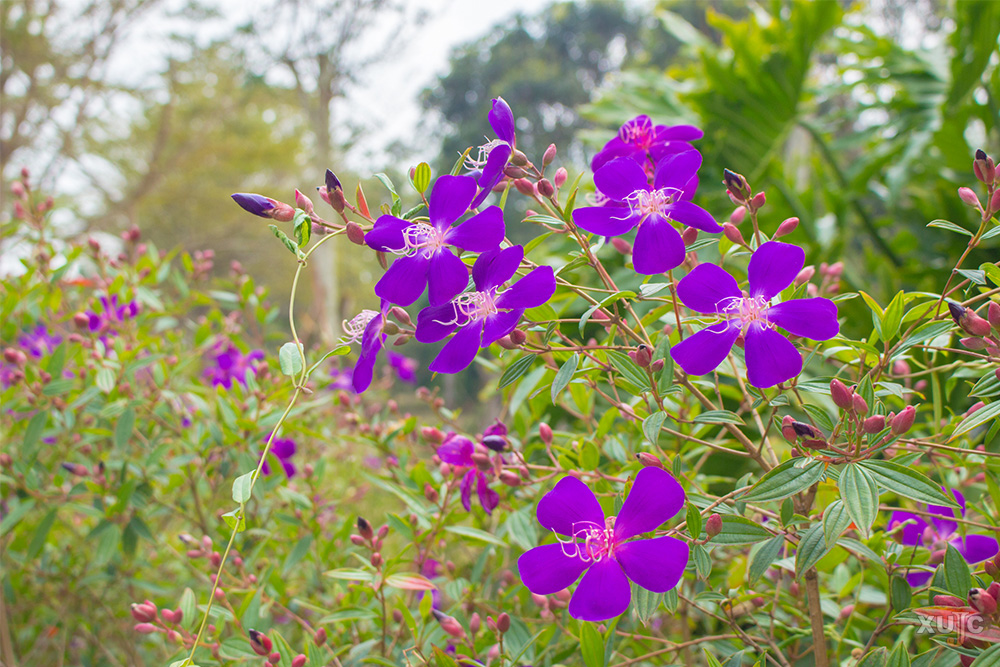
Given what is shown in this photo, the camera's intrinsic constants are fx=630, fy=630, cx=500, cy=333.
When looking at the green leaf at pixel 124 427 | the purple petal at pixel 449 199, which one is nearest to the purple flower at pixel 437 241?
the purple petal at pixel 449 199

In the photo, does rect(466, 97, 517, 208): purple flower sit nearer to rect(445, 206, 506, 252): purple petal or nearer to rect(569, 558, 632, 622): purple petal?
rect(445, 206, 506, 252): purple petal

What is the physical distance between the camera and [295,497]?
92cm

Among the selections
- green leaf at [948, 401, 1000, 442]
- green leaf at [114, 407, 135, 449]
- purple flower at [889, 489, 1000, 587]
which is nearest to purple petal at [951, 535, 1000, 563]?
purple flower at [889, 489, 1000, 587]

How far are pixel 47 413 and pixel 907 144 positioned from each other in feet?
9.46

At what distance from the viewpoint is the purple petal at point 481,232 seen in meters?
0.45

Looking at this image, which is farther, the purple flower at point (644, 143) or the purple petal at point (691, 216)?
the purple flower at point (644, 143)

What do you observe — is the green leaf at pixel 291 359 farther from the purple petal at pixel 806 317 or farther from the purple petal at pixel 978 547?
the purple petal at pixel 978 547

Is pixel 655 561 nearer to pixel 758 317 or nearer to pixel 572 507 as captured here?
pixel 572 507

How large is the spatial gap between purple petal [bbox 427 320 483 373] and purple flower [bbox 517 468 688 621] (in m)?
0.12

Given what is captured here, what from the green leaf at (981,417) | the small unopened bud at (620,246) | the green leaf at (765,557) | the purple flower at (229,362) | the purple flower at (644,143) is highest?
the purple flower at (644,143)

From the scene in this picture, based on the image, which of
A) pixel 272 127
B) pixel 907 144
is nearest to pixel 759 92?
pixel 907 144

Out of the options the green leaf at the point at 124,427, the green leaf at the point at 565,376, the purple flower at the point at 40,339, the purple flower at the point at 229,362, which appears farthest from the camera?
the purple flower at the point at 40,339

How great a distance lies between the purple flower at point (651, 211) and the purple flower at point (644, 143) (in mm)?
116

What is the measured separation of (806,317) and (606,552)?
0.72 ft
